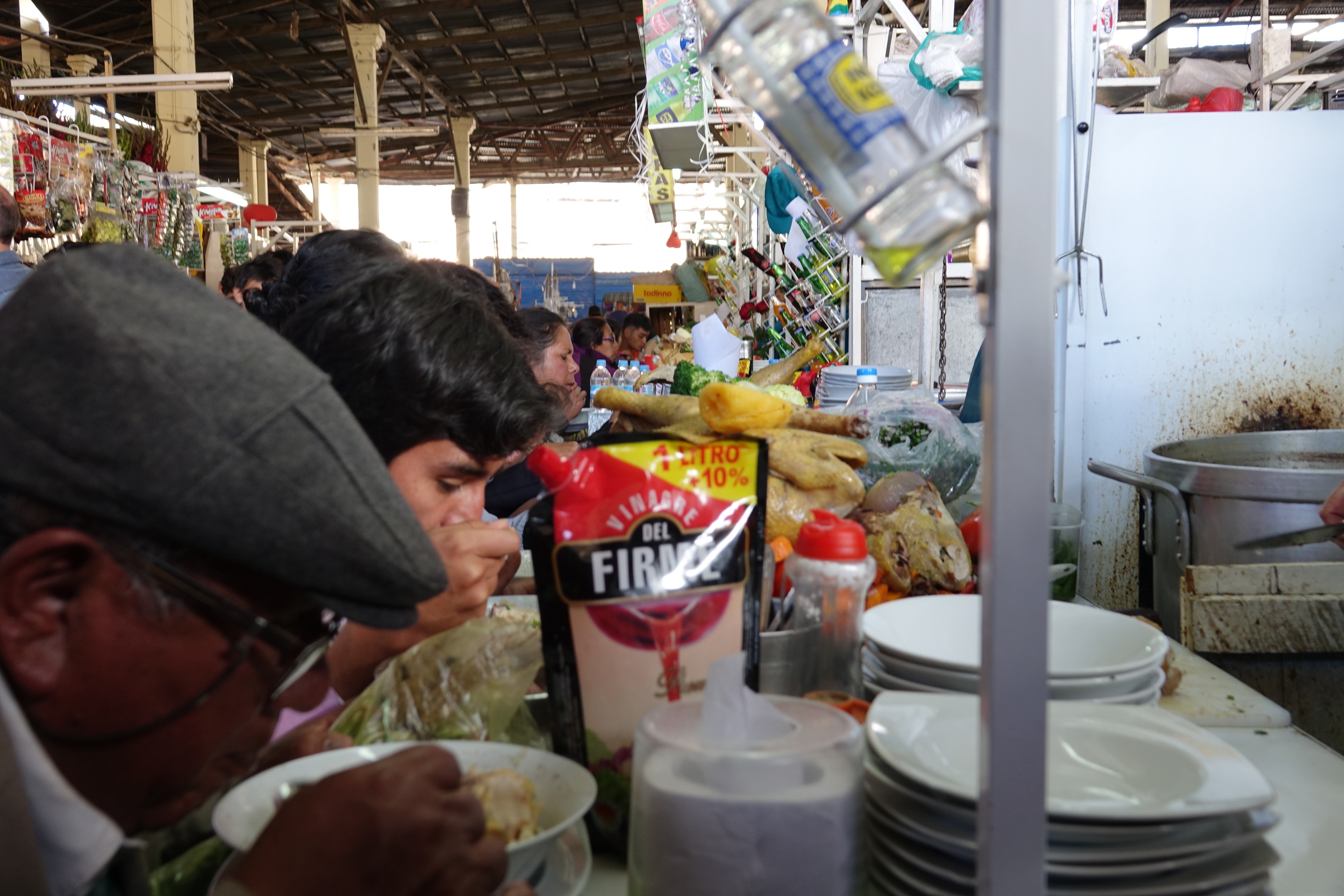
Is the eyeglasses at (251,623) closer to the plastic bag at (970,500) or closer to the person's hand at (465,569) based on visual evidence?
the person's hand at (465,569)

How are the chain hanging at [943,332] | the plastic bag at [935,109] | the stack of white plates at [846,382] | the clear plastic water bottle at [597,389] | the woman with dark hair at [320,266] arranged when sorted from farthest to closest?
the clear plastic water bottle at [597,389] → the chain hanging at [943,332] → the stack of white plates at [846,382] → the plastic bag at [935,109] → the woman with dark hair at [320,266]

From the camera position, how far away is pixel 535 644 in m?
1.11

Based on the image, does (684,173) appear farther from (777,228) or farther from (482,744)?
(482,744)

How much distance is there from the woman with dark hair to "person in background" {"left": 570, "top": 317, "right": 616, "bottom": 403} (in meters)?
5.16

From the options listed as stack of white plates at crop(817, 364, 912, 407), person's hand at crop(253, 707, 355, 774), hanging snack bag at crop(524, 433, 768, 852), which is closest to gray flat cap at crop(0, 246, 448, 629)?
hanging snack bag at crop(524, 433, 768, 852)

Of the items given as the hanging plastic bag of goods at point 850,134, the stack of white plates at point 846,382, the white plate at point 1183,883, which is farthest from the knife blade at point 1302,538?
the stack of white plates at point 846,382

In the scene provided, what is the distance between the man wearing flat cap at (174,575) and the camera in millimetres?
595

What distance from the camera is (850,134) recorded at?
1.75 feet

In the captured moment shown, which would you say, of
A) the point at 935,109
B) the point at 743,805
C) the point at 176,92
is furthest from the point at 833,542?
the point at 176,92

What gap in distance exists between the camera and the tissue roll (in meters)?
0.66

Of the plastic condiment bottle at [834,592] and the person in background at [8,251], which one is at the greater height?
the person in background at [8,251]

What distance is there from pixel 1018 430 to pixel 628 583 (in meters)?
0.46

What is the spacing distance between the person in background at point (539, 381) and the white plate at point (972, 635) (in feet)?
5.25

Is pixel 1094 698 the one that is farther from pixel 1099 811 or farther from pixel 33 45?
pixel 33 45
